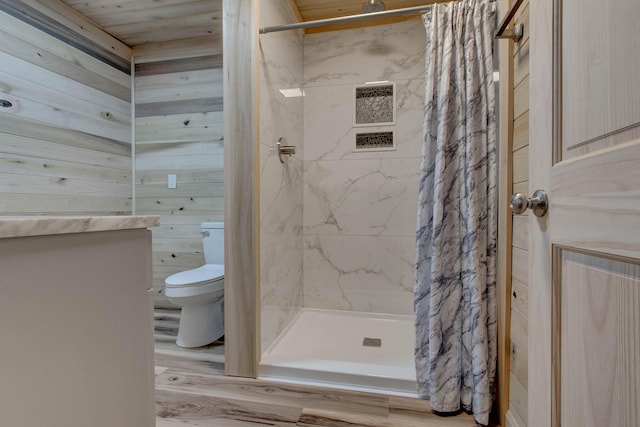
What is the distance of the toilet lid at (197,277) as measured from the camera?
1904 mm

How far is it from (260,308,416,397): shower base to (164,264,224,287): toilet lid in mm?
594

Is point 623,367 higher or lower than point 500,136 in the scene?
lower

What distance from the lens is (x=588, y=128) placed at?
54 cm

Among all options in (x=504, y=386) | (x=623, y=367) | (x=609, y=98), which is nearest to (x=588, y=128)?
(x=609, y=98)

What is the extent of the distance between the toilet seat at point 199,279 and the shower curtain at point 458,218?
4.25 ft

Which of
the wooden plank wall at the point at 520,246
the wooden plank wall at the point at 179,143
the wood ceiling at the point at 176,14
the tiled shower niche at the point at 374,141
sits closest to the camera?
the wooden plank wall at the point at 520,246

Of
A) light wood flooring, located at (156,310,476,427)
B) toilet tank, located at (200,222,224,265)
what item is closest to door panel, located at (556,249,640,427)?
light wood flooring, located at (156,310,476,427)

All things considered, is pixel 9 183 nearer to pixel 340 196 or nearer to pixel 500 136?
pixel 340 196

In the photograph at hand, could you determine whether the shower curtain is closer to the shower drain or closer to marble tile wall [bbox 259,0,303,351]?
the shower drain

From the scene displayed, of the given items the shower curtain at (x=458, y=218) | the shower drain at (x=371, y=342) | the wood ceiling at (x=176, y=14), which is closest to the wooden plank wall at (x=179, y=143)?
the wood ceiling at (x=176, y=14)

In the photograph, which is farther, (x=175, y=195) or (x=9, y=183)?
(x=175, y=195)

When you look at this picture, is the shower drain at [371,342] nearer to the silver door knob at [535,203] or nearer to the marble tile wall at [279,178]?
the marble tile wall at [279,178]

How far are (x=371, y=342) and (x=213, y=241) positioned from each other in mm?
1424

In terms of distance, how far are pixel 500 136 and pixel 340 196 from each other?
1308 millimetres
